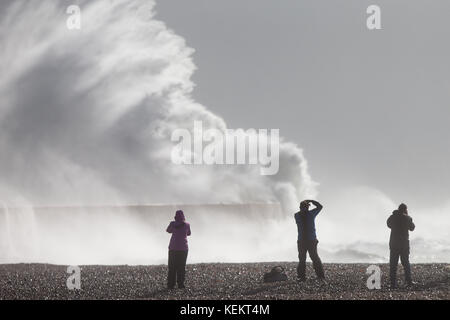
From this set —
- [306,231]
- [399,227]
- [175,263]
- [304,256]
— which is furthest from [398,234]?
[175,263]

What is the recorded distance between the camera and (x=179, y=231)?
16.1 meters

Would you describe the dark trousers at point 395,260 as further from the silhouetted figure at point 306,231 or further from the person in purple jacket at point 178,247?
the person in purple jacket at point 178,247

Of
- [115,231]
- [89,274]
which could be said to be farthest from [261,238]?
[89,274]

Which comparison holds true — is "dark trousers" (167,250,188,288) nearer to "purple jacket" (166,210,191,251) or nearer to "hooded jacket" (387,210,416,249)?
"purple jacket" (166,210,191,251)

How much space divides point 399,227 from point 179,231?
5264 mm

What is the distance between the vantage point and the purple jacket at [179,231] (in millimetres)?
16000

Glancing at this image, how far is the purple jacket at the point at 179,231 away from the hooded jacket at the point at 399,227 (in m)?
4.88

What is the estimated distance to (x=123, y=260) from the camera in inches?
1505

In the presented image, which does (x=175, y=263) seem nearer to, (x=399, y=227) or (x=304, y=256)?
(x=304, y=256)

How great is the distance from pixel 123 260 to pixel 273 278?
73.4ft

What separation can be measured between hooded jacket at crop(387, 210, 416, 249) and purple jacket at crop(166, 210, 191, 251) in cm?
488
